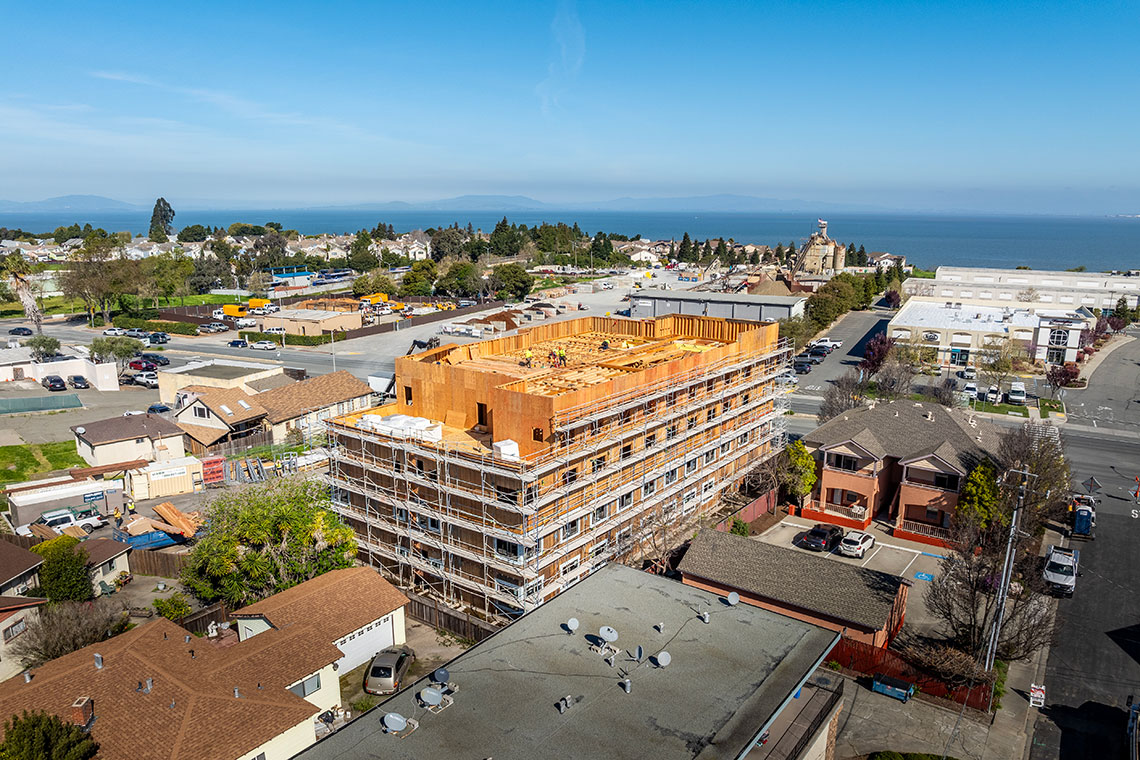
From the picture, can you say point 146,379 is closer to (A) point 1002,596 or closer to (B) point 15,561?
(B) point 15,561

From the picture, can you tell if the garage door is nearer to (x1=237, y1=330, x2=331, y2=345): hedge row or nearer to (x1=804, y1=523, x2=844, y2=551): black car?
(x1=804, y1=523, x2=844, y2=551): black car

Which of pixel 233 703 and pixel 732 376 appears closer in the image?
pixel 233 703

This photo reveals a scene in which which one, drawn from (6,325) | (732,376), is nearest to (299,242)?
(6,325)

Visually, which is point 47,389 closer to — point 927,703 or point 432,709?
point 432,709

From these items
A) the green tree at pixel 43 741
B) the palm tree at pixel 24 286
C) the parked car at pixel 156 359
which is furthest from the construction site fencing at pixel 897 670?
the palm tree at pixel 24 286

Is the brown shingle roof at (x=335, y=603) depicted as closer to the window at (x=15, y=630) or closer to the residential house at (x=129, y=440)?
the window at (x=15, y=630)

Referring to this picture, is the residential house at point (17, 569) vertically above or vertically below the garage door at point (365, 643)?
above

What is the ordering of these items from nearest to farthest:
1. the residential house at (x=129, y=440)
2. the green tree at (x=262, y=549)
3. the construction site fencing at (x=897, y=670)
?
the construction site fencing at (x=897, y=670) < the green tree at (x=262, y=549) < the residential house at (x=129, y=440)
